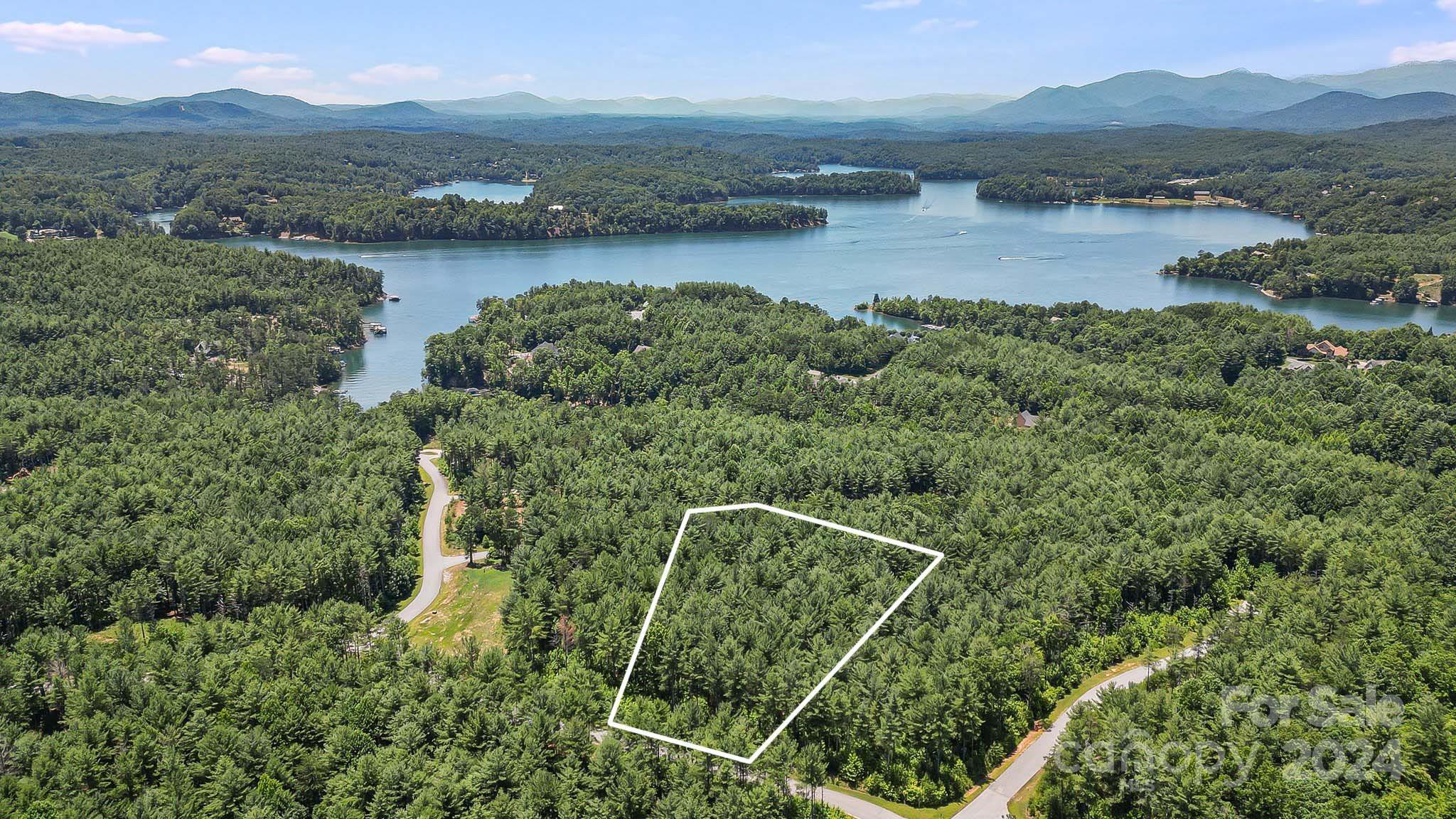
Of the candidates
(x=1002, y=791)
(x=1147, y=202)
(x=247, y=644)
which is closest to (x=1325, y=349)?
(x=1002, y=791)

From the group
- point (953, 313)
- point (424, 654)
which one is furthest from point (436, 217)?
point (424, 654)

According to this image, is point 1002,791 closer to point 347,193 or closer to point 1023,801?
point 1023,801

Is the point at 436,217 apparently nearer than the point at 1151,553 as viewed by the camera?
No

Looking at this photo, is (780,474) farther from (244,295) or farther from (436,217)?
(436,217)

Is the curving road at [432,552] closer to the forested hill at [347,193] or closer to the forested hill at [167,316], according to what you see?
the forested hill at [167,316]

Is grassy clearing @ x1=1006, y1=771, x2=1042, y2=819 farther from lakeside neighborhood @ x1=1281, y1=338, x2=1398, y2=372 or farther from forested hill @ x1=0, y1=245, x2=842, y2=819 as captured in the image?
lakeside neighborhood @ x1=1281, y1=338, x2=1398, y2=372

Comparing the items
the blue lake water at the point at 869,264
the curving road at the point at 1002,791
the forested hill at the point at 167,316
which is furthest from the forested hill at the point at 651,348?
the curving road at the point at 1002,791
